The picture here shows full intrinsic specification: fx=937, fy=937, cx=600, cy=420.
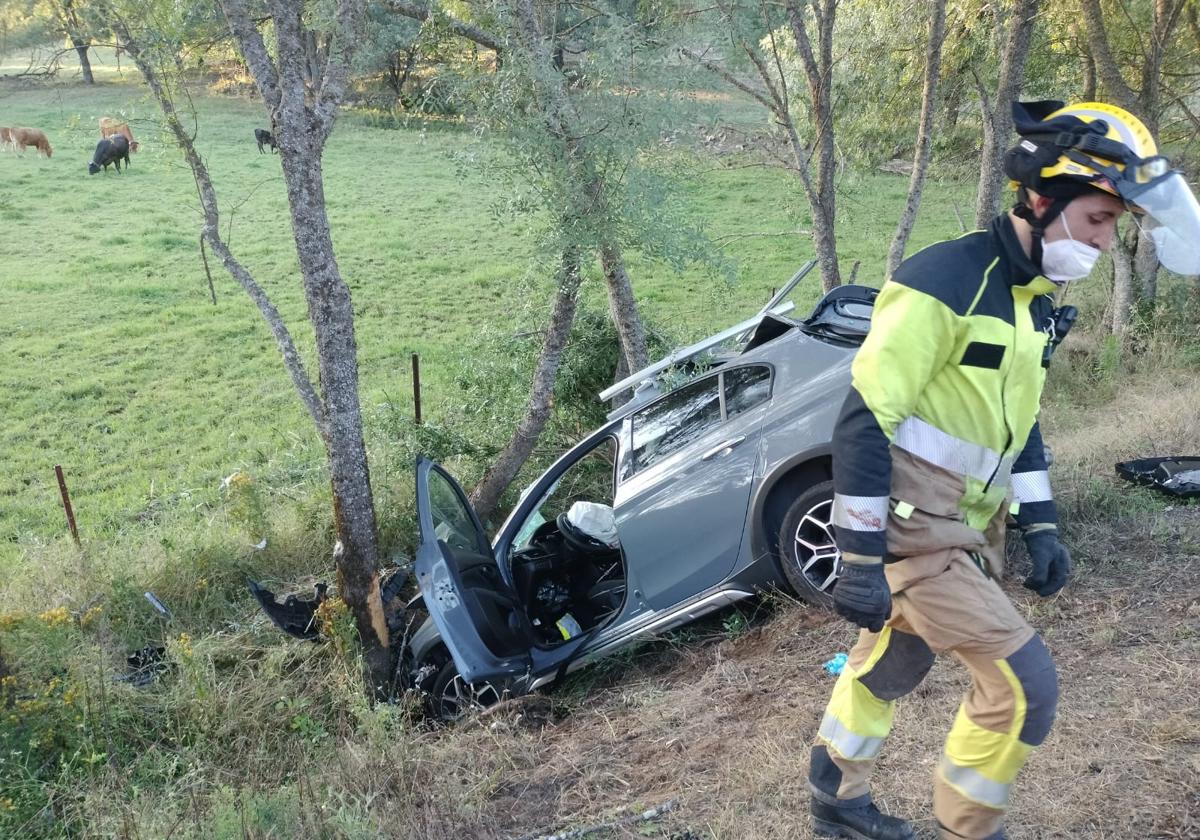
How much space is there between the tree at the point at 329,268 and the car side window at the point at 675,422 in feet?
5.22

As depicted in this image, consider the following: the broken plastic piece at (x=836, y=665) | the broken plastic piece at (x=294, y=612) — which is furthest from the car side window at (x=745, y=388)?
the broken plastic piece at (x=294, y=612)

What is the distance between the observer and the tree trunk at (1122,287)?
30.3 feet

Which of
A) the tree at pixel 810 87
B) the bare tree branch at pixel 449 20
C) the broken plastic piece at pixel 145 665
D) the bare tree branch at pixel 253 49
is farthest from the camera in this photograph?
the tree at pixel 810 87

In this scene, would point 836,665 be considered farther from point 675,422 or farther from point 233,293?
point 233,293

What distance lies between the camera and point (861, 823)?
288 centimetres

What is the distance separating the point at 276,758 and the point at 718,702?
2.14 m

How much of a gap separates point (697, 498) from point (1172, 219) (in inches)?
104

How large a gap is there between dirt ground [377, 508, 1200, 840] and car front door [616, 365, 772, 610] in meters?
0.42

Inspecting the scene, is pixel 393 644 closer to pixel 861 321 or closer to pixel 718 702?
pixel 718 702

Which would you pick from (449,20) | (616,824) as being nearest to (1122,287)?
(449,20)

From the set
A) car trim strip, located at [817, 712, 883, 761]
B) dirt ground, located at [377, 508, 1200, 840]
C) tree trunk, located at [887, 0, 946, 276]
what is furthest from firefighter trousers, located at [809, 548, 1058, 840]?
tree trunk, located at [887, 0, 946, 276]

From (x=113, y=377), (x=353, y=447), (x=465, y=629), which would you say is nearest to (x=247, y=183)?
(x=113, y=377)

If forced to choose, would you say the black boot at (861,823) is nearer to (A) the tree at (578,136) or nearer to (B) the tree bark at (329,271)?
(B) the tree bark at (329,271)

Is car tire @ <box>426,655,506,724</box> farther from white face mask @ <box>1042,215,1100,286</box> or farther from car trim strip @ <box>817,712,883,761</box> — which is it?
white face mask @ <box>1042,215,1100,286</box>
